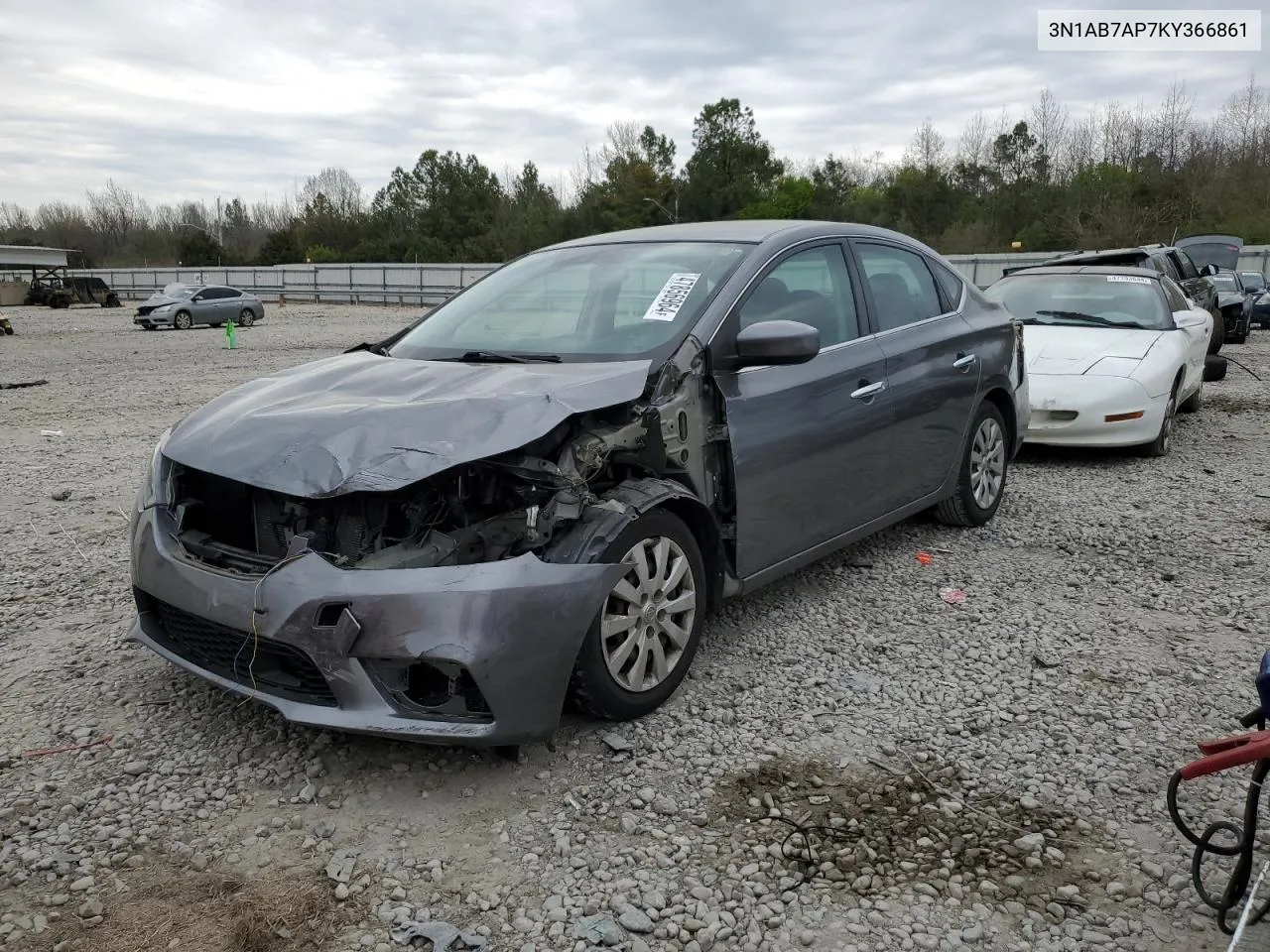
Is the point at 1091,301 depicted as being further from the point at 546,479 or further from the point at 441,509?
the point at 441,509

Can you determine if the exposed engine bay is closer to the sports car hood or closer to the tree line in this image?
the sports car hood

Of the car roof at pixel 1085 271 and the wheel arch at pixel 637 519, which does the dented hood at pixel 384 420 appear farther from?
the car roof at pixel 1085 271

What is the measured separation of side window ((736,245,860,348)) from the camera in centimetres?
413

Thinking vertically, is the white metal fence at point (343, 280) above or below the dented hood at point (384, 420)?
→ above

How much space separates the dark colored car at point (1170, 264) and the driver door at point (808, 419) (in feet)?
21.3

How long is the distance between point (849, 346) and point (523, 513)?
2007 millimetres

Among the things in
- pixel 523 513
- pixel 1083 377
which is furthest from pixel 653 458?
pixel 1083 377

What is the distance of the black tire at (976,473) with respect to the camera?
560cm

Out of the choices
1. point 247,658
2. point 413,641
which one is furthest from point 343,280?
point 413,641

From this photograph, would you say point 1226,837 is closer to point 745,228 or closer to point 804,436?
point 804,436

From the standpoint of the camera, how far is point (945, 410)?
5.20 metres

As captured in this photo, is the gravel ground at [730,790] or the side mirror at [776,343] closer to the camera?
the gravel ground at [730,790]

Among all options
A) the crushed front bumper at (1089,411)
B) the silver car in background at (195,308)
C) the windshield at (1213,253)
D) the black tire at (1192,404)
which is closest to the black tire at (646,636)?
the crushed front bumper at (1089,411)

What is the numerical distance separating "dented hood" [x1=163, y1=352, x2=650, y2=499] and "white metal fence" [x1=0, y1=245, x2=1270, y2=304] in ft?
110
